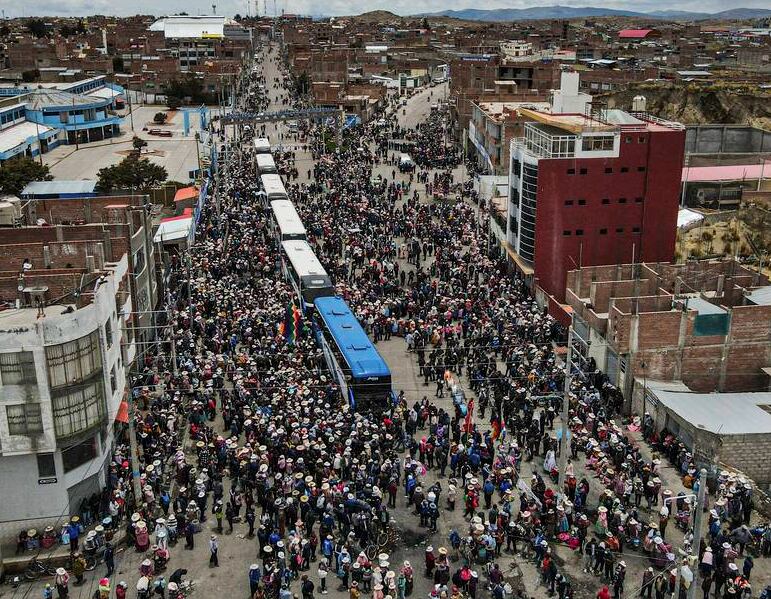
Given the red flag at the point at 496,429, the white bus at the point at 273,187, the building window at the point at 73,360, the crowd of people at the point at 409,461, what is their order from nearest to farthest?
the crowd of people at the point at 409,461, the building window at the point at 73,360, the red flag at the point at 496,429, the white bus at the point at 273,187

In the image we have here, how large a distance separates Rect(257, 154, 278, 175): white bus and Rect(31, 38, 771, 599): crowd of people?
24798mm

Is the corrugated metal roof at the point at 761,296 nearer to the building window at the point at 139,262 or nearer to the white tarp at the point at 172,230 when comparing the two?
the building window at the point at 139,262

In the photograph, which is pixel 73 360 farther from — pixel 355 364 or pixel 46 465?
pixel 355 364

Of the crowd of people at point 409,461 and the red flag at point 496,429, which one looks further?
the red flag at point 496,429

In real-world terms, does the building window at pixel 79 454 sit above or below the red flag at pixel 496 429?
above

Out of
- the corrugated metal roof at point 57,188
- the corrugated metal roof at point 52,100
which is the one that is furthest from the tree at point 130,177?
the corrugated metal roof at point 52,100

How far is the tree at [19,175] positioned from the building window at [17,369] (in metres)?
43.0

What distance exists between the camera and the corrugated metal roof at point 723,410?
27.6m

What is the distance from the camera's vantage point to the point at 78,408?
76.5ft

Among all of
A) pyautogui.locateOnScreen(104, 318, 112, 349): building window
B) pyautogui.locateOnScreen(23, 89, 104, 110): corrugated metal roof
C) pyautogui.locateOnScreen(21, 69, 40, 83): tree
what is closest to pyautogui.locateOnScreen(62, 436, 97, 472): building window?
pyautogui.locateOnScreen(104, 318, 112, 349): building window

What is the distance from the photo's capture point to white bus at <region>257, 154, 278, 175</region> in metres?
66.6

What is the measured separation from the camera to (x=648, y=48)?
556 ft

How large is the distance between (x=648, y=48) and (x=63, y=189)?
142 m

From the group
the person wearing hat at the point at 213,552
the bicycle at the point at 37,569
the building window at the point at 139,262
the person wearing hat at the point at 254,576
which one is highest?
Result: the building window at the point at 139,262
